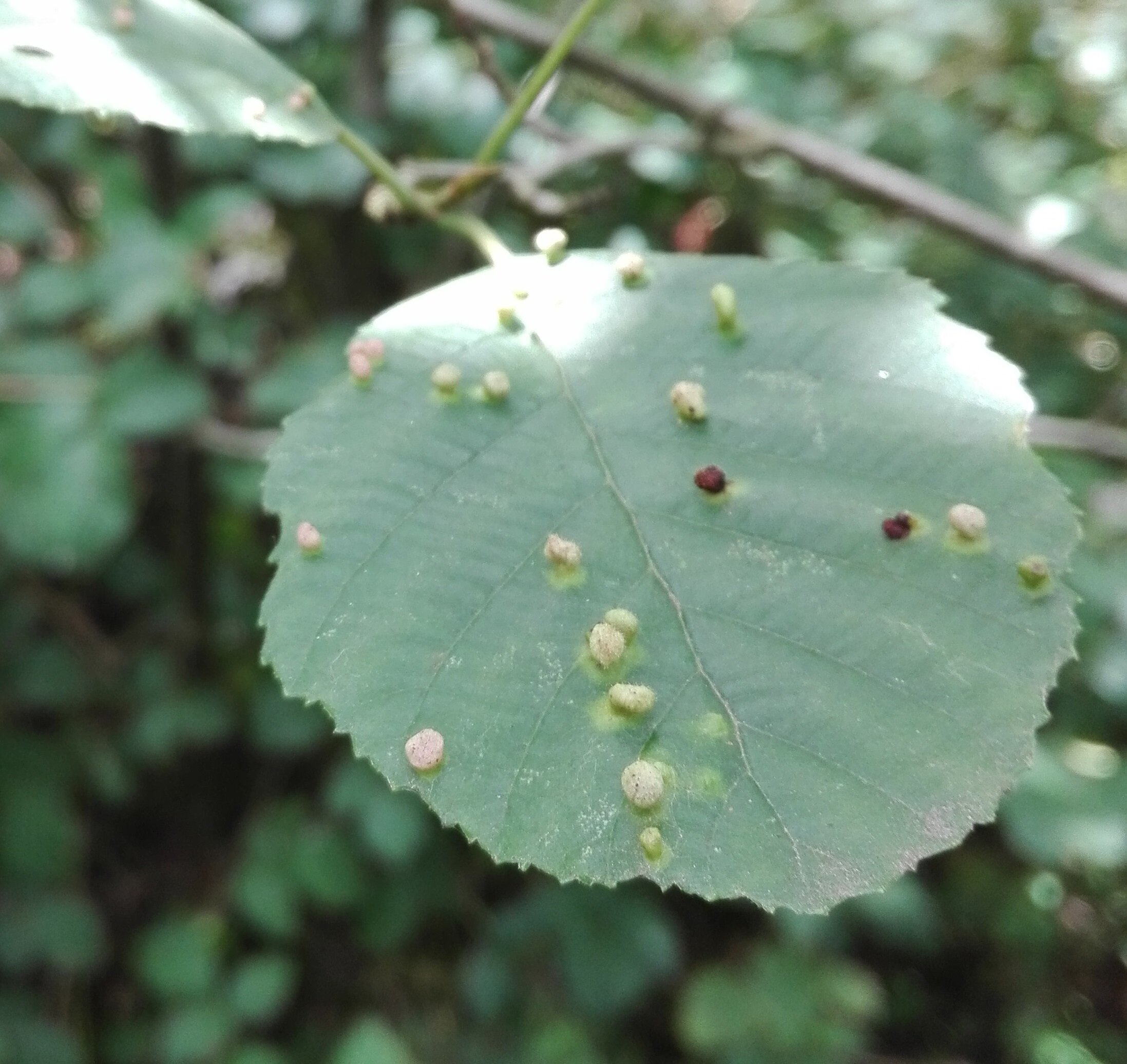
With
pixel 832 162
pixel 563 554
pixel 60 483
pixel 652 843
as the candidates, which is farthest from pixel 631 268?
pixel 60 483

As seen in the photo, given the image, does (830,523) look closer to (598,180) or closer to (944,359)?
(944,359)

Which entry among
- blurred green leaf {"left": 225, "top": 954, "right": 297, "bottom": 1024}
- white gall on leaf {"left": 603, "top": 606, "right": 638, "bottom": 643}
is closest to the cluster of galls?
white gall on leaf {"left": 603, "top": 606, "right": 638, "bottom": 643}

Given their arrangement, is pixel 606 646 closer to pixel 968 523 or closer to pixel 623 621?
pixel 623 621

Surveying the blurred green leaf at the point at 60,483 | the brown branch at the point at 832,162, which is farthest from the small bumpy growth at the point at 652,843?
the blurred green leaf at the point at 60,483

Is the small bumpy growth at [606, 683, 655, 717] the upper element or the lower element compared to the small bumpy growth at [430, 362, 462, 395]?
upper

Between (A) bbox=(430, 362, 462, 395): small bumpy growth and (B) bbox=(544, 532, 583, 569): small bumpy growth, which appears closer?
(B) bbox=(544, 532, 583, 569): small bumpy growth

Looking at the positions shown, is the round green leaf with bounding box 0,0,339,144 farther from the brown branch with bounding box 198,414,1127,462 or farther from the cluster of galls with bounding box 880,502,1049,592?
the cluster of galls with bounding box 880,502,1049,592
